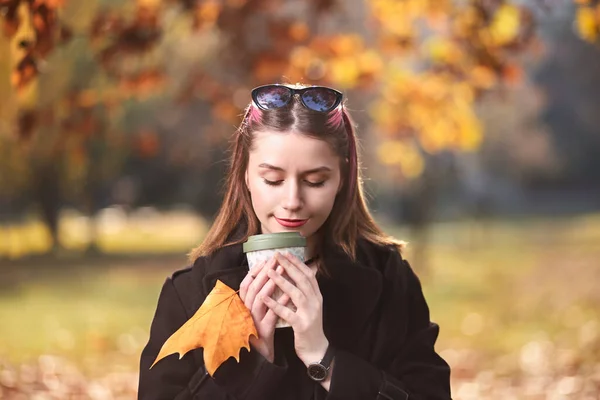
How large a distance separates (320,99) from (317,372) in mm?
779

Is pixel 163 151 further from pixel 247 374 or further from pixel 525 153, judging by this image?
pixel 247 374

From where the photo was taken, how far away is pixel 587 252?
2191cm

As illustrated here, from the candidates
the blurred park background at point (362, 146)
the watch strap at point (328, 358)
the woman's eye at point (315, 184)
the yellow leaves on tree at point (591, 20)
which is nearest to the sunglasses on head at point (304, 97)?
the woman's eye at point (315, 184)

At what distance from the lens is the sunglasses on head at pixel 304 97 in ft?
7.98

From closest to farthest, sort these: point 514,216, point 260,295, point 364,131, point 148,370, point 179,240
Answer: point 260,295, point 148,370, point 364,131, point 179,240, point 514,216

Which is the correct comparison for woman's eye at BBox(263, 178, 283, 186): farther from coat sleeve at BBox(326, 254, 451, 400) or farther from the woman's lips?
coat sleeve at BBox(326, 254, 451, 400)

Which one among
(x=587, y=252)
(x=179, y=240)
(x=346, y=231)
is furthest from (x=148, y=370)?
(x=179, y=240)

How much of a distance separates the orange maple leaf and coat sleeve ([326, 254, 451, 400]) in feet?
0.95

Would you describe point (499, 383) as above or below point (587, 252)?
below

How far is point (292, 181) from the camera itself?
2316 mm

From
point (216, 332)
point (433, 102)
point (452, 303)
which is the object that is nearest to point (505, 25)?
point (433, 102)

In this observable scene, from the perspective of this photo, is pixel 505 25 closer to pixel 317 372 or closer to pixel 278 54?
pixel 278 54

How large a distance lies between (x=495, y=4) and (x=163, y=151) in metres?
18.3

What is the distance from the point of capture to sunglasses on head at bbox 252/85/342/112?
95.8 inches
